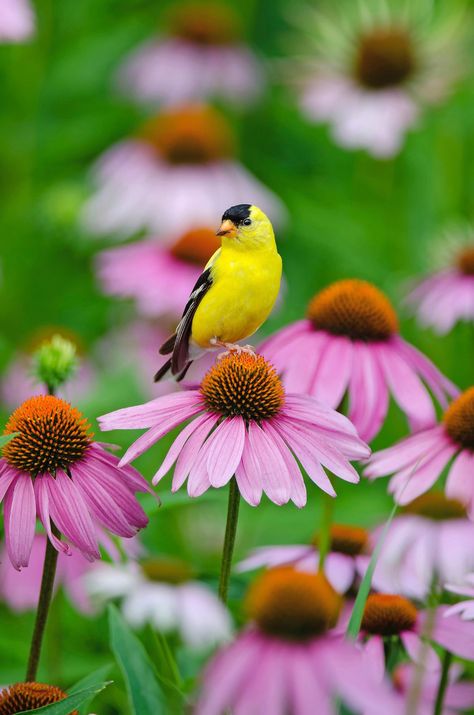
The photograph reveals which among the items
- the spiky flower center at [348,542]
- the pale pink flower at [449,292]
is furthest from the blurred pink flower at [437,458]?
the pale pink flower at [449,292]

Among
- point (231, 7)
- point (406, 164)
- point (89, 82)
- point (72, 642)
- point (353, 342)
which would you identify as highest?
point (231, 7)

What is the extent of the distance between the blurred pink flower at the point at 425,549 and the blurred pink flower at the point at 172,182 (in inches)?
73.4

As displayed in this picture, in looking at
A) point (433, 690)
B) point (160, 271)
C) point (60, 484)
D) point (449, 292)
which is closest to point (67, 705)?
point (60, 484)

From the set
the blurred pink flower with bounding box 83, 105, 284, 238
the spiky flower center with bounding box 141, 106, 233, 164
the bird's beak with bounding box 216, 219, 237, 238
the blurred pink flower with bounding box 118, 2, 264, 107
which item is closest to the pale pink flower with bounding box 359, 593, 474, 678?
the bird's beak with bounding box 216, 219, 237, 238

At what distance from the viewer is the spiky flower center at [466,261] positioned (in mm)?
1970

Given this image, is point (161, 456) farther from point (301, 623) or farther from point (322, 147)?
point (322, 147)

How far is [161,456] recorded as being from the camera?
2041 mm

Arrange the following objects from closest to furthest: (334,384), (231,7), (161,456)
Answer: (334,384), (161,456), (231,7)

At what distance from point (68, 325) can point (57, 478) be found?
2025 mm

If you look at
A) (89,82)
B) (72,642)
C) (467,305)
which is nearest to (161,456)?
(72,642)

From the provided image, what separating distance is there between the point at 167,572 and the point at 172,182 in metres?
2.04

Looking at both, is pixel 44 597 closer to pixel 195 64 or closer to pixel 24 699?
pixel 24 699

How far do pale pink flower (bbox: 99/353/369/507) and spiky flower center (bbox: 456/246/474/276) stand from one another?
1.02 meters

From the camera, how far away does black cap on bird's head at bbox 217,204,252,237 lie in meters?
0.99
